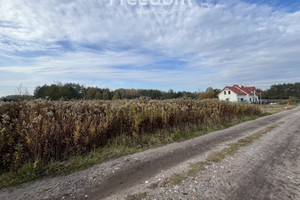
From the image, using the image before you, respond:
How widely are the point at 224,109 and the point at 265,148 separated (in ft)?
20.2

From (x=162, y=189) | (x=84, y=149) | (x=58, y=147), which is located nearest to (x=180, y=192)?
(x=162, y=189)

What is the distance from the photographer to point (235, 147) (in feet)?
14.3

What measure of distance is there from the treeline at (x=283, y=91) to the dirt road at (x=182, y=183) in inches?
3175

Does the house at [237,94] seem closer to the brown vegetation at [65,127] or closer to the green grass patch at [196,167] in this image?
the brown vegetation at [65,127]

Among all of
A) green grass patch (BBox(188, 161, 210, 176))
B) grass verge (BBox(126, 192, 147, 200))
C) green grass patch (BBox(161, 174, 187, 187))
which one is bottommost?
grass verge (BBox(126, 192, 147, 200))

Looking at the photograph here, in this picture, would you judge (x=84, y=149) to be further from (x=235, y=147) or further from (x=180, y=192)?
(x=235, y=147)

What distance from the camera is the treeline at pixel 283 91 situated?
5982 cm

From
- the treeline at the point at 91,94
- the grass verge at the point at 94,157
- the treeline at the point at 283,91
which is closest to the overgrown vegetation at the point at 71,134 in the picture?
the grass verge at the point at 94,157

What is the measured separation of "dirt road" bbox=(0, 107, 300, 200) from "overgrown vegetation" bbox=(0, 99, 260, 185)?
52 centimetres

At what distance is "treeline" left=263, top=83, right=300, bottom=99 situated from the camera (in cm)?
5982

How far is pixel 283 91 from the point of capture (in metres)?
62.2

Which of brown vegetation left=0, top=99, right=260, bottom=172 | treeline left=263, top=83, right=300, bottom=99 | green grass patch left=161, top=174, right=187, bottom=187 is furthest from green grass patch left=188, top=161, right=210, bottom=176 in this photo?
treeline left=263, top=83, right=300, bottom=99

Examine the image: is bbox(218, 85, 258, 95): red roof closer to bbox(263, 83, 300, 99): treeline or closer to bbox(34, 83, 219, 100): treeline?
bbox(34, 83, 219, 100): treeline

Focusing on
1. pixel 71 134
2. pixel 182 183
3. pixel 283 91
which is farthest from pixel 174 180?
pixel 283 91
